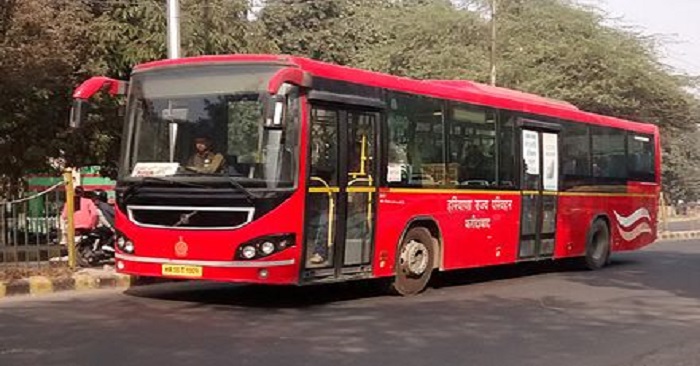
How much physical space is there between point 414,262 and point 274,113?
3.40m

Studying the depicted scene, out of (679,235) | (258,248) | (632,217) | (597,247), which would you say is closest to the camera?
(258,248)

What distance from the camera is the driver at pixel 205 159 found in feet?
31.6

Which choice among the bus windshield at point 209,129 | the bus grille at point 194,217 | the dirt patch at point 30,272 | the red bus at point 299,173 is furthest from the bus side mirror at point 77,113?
the dirt patch at point 30,272

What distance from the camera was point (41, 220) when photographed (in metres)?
12.9

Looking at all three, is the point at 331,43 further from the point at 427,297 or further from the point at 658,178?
the point at 427,297

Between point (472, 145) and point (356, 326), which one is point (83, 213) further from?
point (356, 326)

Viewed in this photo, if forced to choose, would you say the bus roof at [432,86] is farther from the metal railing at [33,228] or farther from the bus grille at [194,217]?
the metal railing at [33,228]

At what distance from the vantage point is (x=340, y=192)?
1022 centimetres

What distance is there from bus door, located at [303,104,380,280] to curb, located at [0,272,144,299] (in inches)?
133

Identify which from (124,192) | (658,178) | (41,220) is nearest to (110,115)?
(41,220)

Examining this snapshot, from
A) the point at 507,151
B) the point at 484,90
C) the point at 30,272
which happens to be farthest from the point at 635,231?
the point at 30,272

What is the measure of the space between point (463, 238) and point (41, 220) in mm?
6141

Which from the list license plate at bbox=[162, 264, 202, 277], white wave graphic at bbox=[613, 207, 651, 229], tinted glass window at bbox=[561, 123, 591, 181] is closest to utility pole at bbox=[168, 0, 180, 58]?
license plate at bbox=[162, 264, 202, 277]

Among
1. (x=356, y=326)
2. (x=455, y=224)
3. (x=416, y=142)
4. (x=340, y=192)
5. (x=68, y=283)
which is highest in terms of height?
(x=416, y=142)
